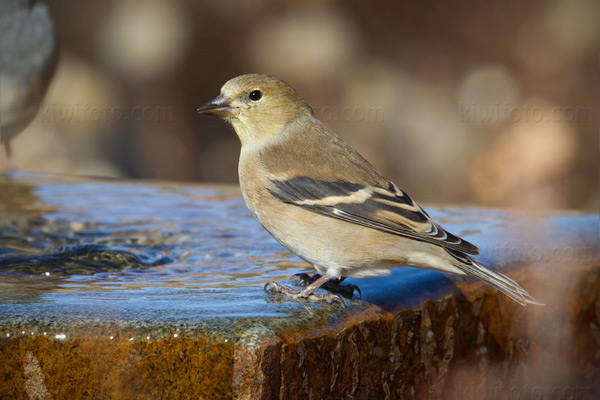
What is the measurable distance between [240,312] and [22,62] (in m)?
3.97

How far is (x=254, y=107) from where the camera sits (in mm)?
4203

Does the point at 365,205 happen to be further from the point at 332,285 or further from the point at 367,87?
the point at 367,87

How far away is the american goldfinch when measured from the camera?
349 centimetres

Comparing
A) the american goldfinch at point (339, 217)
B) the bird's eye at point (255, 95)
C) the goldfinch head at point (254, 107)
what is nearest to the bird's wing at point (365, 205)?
the american goldfinch at point (339, 217)

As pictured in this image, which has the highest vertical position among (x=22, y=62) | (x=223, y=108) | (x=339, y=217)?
(x=22, y=62)

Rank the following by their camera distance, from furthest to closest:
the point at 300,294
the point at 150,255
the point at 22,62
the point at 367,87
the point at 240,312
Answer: the point at 367,87, the point at 22,62, the point at 150,255, the point at 300,294, the point at 240,312

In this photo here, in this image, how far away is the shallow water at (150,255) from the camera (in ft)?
9.11

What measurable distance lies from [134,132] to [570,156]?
16.3ft

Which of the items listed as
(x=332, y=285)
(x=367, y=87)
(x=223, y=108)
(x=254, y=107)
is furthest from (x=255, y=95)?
(x=367, y=87)

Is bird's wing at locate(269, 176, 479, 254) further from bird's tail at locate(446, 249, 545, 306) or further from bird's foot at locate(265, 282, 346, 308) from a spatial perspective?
bird's foot at locate(265, 282, 346, 308)

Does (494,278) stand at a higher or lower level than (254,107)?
lower

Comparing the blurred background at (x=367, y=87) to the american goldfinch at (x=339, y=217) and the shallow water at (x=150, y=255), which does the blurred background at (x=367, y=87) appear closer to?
the shallow water at (x=150, y=255)

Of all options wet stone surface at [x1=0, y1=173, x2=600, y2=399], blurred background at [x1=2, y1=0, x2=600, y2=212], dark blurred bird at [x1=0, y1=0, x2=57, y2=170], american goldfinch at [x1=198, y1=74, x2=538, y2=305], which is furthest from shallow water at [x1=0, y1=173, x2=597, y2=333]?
blurred background at [x1=2, y1=0, x2=600, y2=212]

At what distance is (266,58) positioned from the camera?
32.5ft
